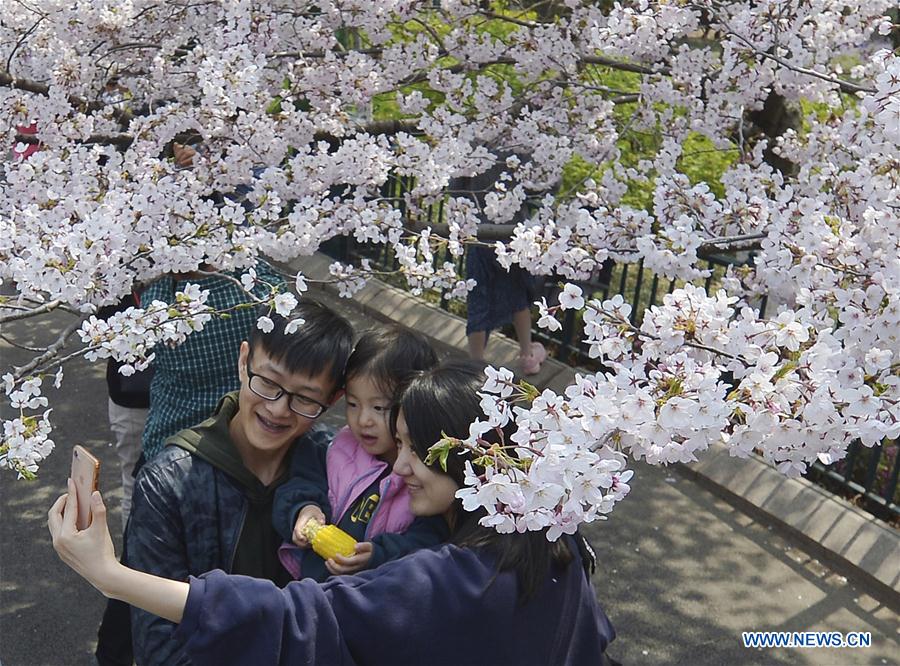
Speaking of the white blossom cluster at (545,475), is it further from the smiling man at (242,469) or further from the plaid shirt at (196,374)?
the plaid shirt at (196,374)

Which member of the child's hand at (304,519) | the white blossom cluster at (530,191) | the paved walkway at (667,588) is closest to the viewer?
the white blossom cluster at (530,191)

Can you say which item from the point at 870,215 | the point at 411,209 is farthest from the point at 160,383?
the point at 870,215

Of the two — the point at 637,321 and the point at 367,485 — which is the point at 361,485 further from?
the point at 637,321

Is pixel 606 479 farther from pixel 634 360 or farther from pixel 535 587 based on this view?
pixel 634 360

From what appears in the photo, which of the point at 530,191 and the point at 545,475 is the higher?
the point at 545,475

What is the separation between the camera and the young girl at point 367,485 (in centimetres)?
221

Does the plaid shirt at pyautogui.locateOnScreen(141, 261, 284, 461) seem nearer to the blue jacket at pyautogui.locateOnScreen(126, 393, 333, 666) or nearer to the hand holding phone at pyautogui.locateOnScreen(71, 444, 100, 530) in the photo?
the blue jacket at pyautogui.locateOnScreen(126, 393, 333, 666)

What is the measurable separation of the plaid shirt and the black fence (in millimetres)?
1219

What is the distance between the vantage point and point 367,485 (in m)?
2.43

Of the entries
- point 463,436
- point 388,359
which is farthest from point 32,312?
point 463,436

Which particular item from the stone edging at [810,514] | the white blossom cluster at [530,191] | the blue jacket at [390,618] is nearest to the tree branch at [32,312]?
the white blossom cluster at [530,191]

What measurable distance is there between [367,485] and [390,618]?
0.71m

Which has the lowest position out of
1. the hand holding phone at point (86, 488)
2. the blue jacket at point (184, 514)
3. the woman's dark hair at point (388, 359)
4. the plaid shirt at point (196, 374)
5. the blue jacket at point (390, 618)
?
the plaid shirt at point (196, 374)

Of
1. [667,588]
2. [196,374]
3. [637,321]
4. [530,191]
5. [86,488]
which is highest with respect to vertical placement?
[86,488]
